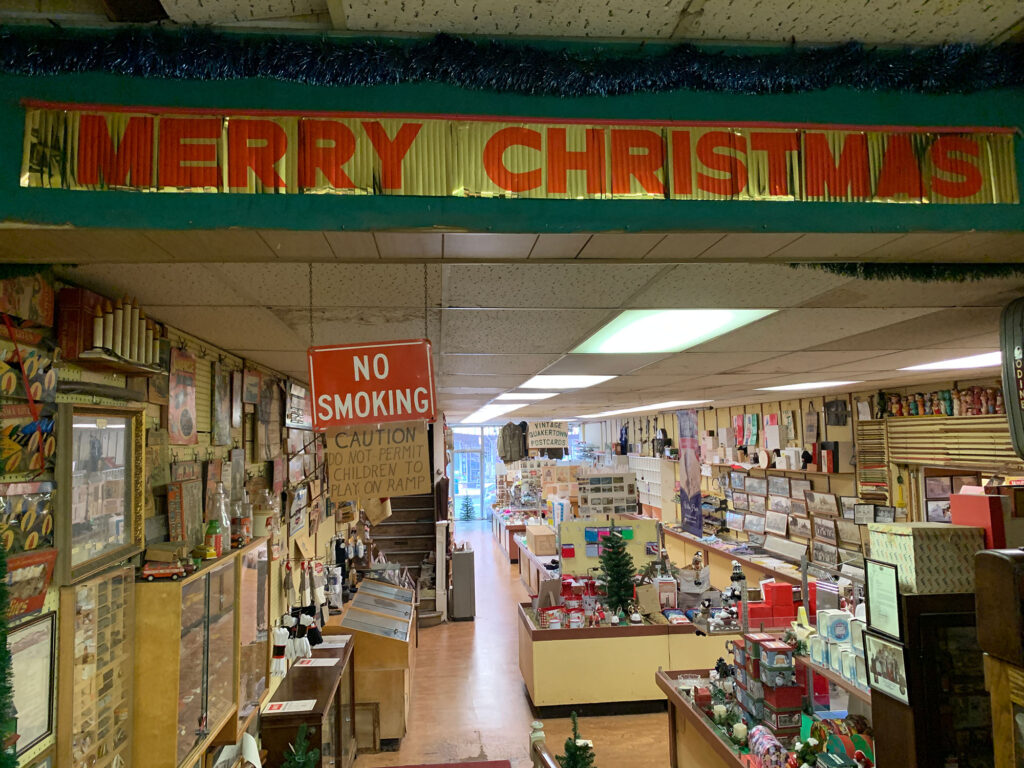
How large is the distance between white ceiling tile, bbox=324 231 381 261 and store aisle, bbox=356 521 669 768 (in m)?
4.99

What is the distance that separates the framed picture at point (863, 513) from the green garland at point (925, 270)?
6.50m

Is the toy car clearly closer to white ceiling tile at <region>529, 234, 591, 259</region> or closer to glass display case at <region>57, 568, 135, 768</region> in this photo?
glass display case at <region>57, 568, 135, 768</region>

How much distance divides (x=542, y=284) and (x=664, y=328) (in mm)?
1198

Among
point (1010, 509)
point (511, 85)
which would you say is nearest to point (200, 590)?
point (511, 85)

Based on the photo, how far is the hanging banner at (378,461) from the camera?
2.65 m

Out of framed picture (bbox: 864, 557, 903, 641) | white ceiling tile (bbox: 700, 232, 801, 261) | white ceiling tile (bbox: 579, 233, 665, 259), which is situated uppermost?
white ceiling tile (bbox: 579, 233, 665, 259)

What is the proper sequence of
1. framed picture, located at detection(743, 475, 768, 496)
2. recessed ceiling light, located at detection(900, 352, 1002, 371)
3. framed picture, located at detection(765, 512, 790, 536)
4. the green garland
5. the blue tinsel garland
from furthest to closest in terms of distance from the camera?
framed picture, located at detection(743, 475, 768, 496) < framed picture, located at detection(765, 512, 790, 536) < recessed ceiling light, located at detection(900, 352, 1002, 371) < the green garland < the blue tinsel garland

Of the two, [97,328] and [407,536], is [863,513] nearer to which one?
[407,536]

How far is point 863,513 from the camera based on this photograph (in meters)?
7.67

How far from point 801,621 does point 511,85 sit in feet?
14.6

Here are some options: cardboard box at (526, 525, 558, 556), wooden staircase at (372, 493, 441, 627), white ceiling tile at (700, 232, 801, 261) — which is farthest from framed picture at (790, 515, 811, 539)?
white ceiling tile at (700, 232, 801, 261)

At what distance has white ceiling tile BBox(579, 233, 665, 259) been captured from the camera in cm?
156

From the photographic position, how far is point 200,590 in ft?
8.40

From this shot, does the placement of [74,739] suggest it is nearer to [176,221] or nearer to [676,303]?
[176,221]
